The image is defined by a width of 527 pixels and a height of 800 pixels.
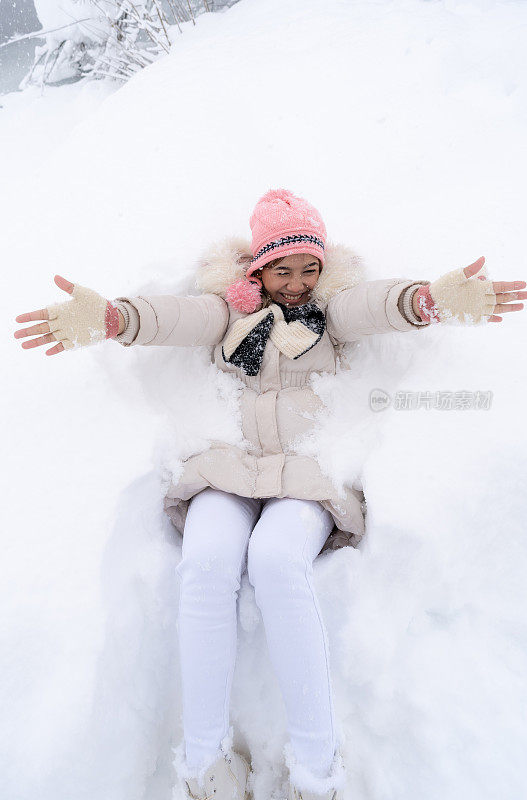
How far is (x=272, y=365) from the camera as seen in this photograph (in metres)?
1.56

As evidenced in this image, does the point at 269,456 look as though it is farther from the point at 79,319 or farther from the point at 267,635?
the point at 79,319

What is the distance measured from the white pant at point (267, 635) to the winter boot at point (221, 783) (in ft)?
0.08

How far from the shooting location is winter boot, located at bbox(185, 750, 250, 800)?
3.73 ft

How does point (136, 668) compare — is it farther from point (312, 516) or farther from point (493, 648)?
point (493, 648)

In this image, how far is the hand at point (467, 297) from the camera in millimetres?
1287

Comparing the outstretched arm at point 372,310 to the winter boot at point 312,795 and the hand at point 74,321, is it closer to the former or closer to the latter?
the hand at point 74,321

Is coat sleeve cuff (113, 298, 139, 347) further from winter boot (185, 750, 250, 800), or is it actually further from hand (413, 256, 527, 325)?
winter boot (185, 750, 250, 800)

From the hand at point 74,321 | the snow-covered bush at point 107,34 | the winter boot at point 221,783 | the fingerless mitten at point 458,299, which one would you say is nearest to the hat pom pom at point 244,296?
the hand at point 74,321

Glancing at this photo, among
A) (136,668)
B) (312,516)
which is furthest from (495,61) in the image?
(136,668)

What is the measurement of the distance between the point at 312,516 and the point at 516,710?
2.20ft

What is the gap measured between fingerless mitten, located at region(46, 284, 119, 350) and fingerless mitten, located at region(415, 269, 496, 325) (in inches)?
34.7

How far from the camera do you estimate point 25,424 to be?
1.48m

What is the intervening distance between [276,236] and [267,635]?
1140 mm

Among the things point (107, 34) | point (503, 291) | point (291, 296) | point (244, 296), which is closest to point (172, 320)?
point (244, 296)
